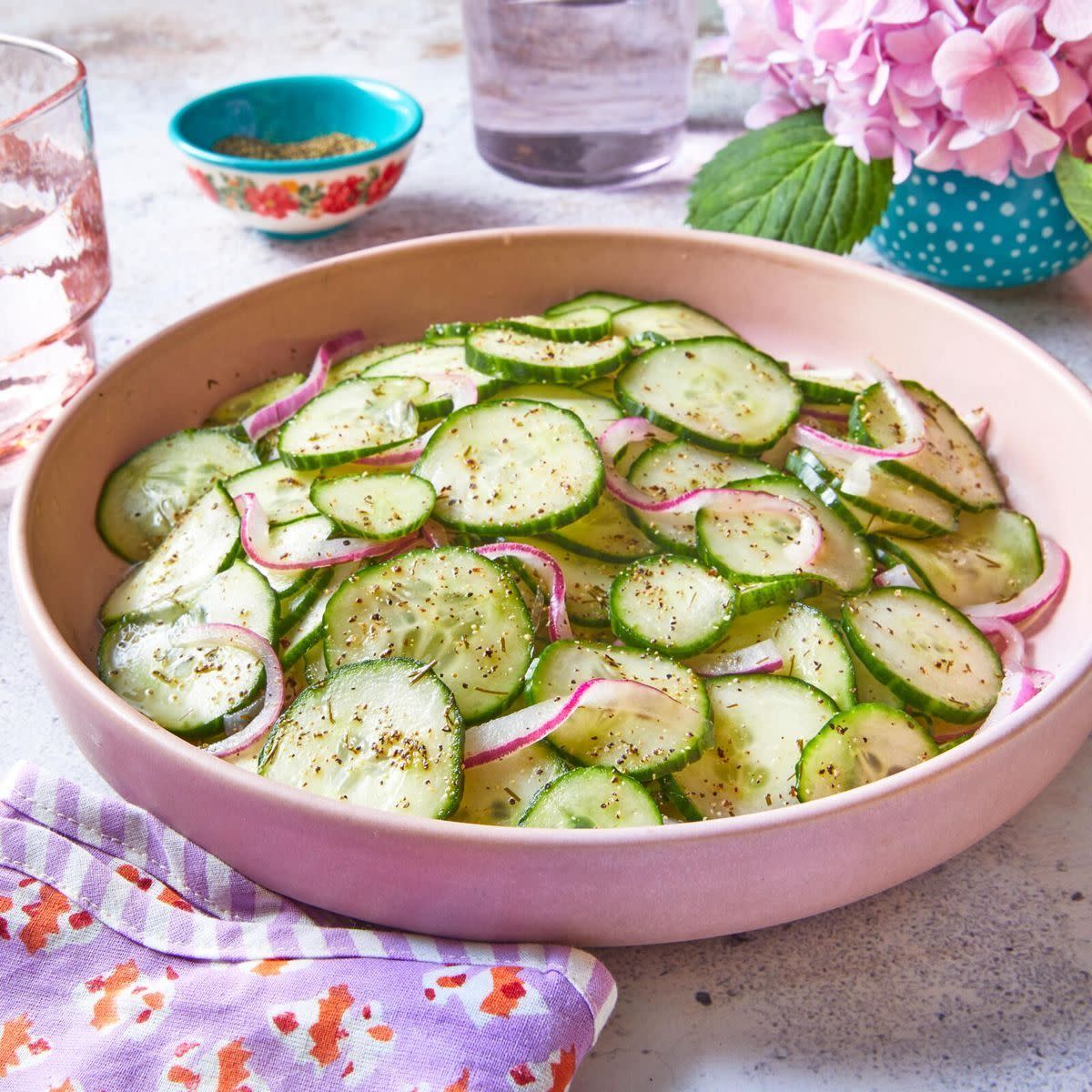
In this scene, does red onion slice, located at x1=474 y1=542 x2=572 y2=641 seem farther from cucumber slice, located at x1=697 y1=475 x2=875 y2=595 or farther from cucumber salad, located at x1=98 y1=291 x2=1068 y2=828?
cucumber slice, located at x1=697 y1=475 x2=875 y2=595

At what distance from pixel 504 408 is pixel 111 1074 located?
0.92 meters

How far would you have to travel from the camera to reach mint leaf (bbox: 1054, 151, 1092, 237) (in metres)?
2.05

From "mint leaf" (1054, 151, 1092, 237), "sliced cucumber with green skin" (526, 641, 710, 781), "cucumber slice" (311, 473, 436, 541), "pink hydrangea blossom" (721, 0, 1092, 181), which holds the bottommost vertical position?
"sliced cucumber with green skin" (526, 641, 710, 781)

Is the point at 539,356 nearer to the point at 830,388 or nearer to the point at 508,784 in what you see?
the point at 830,388

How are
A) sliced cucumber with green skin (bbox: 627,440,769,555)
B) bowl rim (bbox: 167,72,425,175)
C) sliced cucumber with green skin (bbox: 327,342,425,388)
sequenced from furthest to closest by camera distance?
bowl rim (bbox: 167,72,425,175) < sliced cucumber with green skin (bbox: 327,342,425,388) < sliced cucumber with green skin (bbox: 627,440,769,555)

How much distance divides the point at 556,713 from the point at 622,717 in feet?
0.23

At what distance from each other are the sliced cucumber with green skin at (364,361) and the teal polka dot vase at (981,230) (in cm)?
97

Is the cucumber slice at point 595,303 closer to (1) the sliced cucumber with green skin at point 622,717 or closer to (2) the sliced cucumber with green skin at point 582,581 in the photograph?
(2) the sliced cucumber with green skin at point 582,581

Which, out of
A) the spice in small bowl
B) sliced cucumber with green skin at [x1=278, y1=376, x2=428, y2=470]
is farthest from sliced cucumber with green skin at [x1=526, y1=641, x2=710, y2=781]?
the spice in small bowl

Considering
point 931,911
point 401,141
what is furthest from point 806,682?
point 401,141

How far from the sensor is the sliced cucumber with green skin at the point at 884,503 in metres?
1.57

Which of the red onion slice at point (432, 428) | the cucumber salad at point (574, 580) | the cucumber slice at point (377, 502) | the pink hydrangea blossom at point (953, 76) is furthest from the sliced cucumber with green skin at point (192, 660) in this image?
the pink hydrangea blossom at point (953, 76)

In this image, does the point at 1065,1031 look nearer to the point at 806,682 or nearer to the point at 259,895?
the point at 806,682

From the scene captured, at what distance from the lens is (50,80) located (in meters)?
2.14
